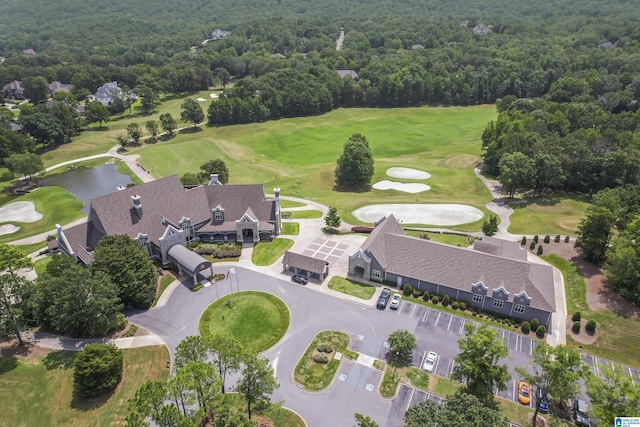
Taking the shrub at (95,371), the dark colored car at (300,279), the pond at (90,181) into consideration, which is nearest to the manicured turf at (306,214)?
the dark colored car at (300,279)

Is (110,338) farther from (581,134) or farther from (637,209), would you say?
(581,134)

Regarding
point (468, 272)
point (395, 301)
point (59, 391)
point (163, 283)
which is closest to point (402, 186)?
point (468, 272)

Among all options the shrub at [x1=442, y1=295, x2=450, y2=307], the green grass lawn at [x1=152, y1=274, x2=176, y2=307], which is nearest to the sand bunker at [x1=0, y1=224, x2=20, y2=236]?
the green grass lawn at [x1=152, y1=274, x2=176, y2=307]

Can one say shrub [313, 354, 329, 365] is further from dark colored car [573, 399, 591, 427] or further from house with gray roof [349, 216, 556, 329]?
dark colored car [573, 399, 591, 427]

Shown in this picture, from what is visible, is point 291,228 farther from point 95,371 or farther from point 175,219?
point 95,371

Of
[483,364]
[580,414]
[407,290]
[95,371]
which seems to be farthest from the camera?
[407,290]

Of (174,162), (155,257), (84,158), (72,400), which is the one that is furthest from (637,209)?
(84,158)

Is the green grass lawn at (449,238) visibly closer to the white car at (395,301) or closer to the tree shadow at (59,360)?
the white car at (395,301)

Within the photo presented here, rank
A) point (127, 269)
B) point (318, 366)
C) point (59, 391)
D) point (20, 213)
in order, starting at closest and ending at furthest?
point (59, 391) < point (318, 366) < point (127, 269) < point (20, 213)
